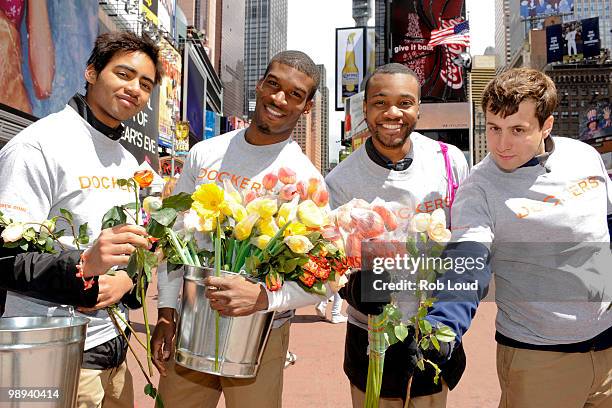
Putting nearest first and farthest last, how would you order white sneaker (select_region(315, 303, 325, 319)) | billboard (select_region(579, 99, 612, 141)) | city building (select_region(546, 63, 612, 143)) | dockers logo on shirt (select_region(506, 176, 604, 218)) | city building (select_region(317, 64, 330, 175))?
1. dockers logo on shirt (select_region(506, 176, 604, 218))
2. white sneaker (select_region(315, 303, 325, 319))
3. billboard (select_region(579, 99, 612, 141))
4. city building (select_region(546, 63, 612, 143))
5. city building (select_region(317, 64, 330, 175))

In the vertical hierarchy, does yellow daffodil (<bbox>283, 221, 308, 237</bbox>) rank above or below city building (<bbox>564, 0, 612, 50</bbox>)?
below

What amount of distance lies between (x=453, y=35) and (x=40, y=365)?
3160 centimetres

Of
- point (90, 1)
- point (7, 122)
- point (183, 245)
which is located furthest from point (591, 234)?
point (90, 1)

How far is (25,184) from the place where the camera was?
69.9 inches

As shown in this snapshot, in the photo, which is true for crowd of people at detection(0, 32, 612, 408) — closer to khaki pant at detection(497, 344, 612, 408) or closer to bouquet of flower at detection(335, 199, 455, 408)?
→ khaki pant at detection(497, 344, 612, 408)

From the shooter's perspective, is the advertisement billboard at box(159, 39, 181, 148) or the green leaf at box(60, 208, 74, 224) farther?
the advertisement billboard at box(159, 39, 181, 148)

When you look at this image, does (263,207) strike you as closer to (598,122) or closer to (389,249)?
(389,249)

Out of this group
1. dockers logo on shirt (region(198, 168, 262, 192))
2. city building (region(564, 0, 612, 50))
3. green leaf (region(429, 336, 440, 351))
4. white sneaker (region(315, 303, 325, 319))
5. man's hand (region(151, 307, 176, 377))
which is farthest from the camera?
city building (region(564, 0, 612, 50))

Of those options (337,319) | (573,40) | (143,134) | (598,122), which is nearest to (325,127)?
(573,40)

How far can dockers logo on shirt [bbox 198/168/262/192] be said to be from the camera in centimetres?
224

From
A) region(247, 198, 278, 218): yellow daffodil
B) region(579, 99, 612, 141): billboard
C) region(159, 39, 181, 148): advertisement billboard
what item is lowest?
region(247, 198, 278, 218): yellow daffodil

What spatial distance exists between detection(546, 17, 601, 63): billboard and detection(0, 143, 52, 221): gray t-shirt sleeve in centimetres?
7870

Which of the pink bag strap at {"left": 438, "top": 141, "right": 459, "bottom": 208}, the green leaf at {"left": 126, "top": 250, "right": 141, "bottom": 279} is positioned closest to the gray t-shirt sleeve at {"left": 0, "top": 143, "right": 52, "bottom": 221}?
the green leaf at {"left": 126, "top": 250, "right": 141, "bottom": 279}

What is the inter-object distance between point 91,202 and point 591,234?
184 cm
